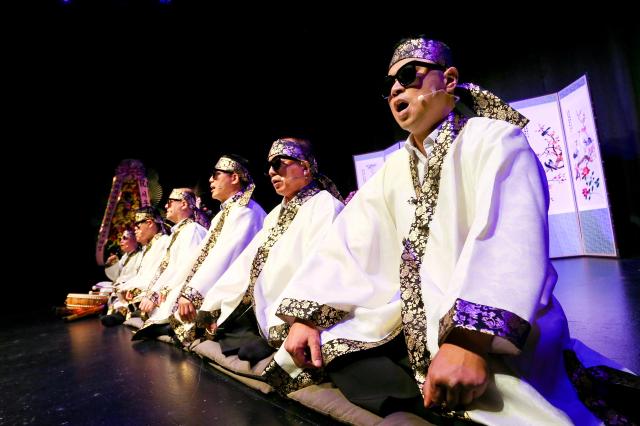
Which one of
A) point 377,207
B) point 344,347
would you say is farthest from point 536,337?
point 377,207

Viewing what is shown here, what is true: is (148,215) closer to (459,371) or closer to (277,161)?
(277,161)

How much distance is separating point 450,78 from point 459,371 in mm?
962

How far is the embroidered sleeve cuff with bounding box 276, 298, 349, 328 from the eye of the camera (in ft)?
4.78

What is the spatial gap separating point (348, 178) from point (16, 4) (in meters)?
4.47

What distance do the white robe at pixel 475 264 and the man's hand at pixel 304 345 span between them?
0.14 feet

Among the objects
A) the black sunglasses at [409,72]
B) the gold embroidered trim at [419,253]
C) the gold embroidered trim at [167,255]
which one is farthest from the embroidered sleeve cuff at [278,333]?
the gold embroidered trim at [167,255]

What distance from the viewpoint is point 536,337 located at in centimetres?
100

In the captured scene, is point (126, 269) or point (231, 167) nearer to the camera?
point (231, 167)

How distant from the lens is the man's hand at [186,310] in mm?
2883

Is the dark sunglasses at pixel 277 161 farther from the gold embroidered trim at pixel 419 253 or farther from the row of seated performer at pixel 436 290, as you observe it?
the gold embroidered trim at pixel 419 253

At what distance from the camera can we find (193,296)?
2.91 m

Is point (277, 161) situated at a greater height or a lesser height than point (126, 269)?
greater

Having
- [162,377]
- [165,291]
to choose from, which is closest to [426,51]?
[162,377]

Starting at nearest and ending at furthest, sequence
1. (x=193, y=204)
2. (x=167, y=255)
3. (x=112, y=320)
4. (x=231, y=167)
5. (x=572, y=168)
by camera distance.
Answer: (x=231, y=167) < (x=167, y=255) < (x=193, y=204) < (x=112, y=320) < (x=572, y=168)
